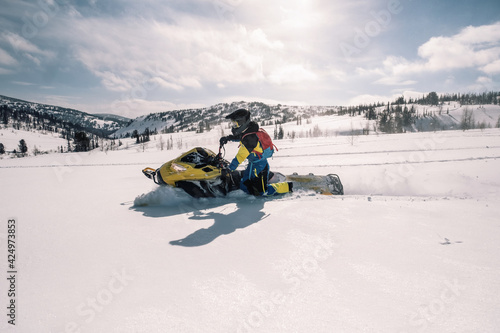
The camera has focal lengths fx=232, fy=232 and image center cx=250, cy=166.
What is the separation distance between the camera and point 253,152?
5328mm

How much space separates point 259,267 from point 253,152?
325 cm

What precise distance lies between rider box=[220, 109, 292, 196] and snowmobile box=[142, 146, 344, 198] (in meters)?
0.24

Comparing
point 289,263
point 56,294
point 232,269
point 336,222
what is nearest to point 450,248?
point 336,222

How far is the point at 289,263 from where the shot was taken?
2443 millimetres

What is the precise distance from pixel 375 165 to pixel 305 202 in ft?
24.4

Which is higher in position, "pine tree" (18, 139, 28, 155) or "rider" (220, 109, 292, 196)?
"pine tree" (18, 139, 28, 155)

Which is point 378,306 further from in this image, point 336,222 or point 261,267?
point 336,222

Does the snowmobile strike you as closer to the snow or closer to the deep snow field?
the deep snow field

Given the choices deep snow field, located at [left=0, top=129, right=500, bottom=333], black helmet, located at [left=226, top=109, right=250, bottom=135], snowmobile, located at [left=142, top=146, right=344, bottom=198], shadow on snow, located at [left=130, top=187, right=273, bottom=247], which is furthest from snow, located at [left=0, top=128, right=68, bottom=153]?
deep snow field, located at [left=0, top=129, right=500, bottom=333]

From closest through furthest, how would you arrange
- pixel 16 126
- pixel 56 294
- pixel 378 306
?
1. pixel 378 306
2. pixel 56 294
3. pixel 16 126

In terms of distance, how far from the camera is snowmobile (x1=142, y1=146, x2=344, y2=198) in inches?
196

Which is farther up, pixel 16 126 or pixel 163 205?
pixel 16 126

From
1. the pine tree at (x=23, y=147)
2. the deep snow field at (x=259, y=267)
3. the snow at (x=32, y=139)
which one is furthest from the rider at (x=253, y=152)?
the snow at (x=32, y=139)

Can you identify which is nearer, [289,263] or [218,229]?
[289,263]
